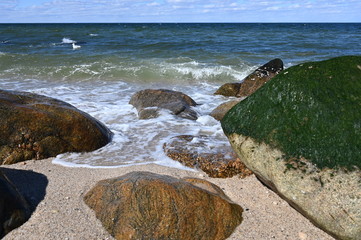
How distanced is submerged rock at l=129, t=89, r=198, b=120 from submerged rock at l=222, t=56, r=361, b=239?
3499 mm

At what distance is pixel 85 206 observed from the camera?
11.4ft

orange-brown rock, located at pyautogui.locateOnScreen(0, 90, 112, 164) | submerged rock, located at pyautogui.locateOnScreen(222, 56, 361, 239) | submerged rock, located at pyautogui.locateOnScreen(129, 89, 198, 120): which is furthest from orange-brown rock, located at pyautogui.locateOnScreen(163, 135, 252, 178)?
submerged rock, located at pyautogui.locateOnScreen(129, 89, 198, 120)

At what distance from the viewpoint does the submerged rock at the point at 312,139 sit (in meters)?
3.10

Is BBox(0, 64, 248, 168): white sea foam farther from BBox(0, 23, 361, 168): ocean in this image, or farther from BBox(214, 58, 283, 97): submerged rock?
BBox(214, 58, 283, 97): submerged rock

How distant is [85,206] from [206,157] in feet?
5.77

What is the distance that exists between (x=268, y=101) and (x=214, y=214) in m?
1.25

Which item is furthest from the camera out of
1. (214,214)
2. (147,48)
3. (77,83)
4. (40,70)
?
(147,48)

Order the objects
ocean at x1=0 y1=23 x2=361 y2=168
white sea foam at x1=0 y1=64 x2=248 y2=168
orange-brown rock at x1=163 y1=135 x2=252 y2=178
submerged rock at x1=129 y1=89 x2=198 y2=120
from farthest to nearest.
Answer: submerged rock at x1=129 y1=89 x2=198 y2=120, ocean at x1=0 y1=23 x2=361 y2=168, white sea foam at x1=0 y1=64 x2=248 y2=168, orange-brown rock at x1=163 y1=135 x2=252 y2=178

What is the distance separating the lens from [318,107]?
3.43 meters

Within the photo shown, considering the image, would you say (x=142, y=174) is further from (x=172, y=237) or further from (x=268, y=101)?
(x=268, y=101)

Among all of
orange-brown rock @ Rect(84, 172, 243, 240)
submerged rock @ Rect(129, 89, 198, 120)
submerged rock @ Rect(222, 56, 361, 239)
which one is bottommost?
submerged rock @ Rect(129, 89, 198, 120)

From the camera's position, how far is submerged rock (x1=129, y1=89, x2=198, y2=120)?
7.31 m

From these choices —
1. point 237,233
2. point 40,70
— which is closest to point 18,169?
point 237,233

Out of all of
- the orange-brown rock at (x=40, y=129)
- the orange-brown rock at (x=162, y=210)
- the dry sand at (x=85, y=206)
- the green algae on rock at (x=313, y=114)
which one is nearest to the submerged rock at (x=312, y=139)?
the green algae on rock at (x=313, y=114)
